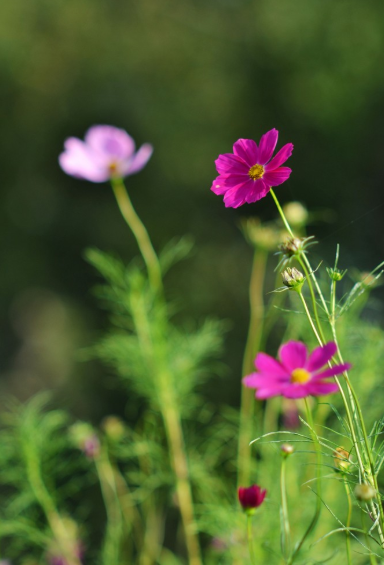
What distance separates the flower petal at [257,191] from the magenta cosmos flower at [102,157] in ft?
0.90

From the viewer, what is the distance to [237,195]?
28cm

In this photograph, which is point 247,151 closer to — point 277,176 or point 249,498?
point 277,176

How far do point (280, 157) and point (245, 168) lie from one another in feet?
0.08

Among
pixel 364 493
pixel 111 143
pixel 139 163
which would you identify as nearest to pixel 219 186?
pixel 364 493

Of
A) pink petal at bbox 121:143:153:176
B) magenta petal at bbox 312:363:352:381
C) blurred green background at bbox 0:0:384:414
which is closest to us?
magenta petal at bbox 312:363:352:381

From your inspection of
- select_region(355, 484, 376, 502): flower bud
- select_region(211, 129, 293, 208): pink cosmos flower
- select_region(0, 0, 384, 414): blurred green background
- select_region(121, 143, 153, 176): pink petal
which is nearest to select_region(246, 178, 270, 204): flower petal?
select_region(211, 129, 293, 208): pink cosmos flower

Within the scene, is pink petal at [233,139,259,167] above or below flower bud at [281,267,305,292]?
above

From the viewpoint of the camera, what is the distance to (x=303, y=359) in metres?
0.26

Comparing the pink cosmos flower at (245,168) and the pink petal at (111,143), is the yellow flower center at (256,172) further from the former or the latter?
the pink petal at (111,143)

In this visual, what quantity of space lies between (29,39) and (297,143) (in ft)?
4.64

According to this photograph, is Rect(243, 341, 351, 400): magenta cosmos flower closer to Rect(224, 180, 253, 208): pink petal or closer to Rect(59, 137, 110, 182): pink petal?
Rect(224, 180, 253, 208): pink petal

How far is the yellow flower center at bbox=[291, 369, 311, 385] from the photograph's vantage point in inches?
9.7

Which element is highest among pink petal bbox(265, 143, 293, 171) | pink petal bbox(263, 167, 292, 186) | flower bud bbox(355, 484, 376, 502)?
pink petal bbox(265, 143, 293, 171)

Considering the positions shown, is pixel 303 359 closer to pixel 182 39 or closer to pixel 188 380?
pixel 188 380
